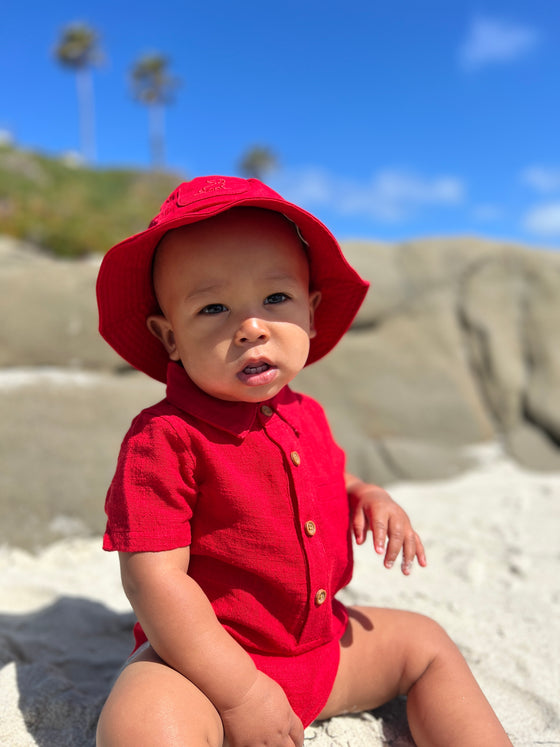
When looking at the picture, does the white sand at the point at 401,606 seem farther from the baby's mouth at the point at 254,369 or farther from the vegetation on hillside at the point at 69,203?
the vegetation on hillside at the point at 69,203

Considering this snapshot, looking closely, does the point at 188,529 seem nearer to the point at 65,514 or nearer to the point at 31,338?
the point at 65,514

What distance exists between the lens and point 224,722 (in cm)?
128

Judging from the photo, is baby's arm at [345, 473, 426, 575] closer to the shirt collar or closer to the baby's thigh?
the baby's thigh

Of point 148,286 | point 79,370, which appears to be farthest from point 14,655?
point 79,370

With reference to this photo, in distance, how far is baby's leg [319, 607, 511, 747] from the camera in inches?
55.6

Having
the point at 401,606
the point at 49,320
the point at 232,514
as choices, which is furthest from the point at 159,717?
the point at 49,320

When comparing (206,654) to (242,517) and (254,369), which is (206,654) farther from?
(254,369)

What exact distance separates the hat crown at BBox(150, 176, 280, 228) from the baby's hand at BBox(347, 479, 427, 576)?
776 mm

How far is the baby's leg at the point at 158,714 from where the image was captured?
3.90ft

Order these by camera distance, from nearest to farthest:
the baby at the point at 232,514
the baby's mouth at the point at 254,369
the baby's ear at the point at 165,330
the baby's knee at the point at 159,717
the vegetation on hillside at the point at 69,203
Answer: the baby's knee at the point at 159,717
the baby at the point at 232,514
the baby's mouth at the point at 254,369
the baby's ear at the point at 165,330
the vegetation on hillside at the point at 69,203

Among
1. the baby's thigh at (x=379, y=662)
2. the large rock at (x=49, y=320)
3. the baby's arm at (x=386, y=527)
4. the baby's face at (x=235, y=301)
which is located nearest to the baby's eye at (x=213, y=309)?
the baby's face at (x=235, y=301)

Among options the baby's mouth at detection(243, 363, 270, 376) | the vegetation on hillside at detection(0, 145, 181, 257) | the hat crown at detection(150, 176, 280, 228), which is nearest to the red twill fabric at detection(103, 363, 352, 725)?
the baby's mouth at detection(243, 363, 270, 376)

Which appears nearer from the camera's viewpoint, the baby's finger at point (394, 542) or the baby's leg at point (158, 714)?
the baby's leg at point (158, 714)

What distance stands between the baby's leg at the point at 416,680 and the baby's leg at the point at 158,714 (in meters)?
0.41
